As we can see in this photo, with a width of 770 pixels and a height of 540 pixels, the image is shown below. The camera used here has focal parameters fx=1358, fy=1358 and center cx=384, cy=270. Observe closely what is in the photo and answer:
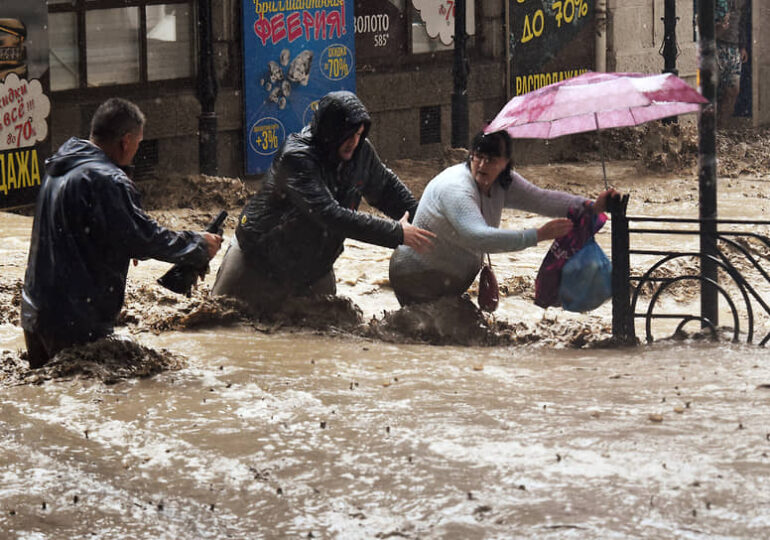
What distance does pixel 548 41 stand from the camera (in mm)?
18672

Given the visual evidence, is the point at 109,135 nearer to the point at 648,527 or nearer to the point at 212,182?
the point at 648,527

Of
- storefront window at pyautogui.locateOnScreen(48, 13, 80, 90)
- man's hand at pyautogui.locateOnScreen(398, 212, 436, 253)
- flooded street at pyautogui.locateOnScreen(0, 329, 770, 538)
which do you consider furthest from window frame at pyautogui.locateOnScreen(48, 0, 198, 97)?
flooded street at pyautogui.locateOnScreen(0, 329, 770, 538)

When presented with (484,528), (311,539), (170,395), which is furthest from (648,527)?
(170,395)

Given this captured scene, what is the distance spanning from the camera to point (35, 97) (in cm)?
1276

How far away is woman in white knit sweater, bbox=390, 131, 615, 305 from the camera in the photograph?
7480mm

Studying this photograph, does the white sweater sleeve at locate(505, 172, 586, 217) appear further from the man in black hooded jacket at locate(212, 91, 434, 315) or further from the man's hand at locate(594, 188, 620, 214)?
the man in black hooded jacket at locate(212, 91, 434, 315)

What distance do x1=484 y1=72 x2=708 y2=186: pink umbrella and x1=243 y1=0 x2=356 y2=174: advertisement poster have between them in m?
7.52

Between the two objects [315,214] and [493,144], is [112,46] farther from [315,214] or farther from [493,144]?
[493,144]

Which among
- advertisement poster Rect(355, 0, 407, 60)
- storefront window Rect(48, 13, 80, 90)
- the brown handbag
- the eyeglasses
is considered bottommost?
the brown handbag

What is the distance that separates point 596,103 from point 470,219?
976 millimetres

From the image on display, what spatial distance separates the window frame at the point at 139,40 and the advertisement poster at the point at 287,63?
24.9 inches

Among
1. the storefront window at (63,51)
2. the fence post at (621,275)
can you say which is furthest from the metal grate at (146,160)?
the fence post at (621,275)

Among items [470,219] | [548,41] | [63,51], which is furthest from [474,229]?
[548,41]

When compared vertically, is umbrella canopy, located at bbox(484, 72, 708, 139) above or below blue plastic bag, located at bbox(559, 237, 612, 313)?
above
